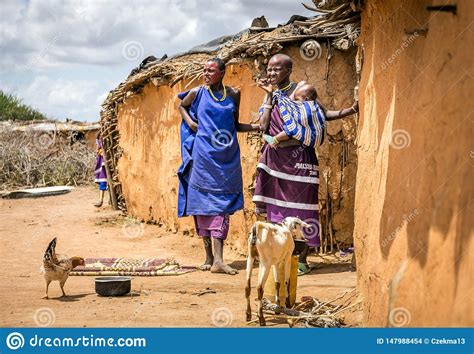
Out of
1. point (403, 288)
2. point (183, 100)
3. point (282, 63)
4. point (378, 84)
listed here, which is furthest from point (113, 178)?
point (403, 288)

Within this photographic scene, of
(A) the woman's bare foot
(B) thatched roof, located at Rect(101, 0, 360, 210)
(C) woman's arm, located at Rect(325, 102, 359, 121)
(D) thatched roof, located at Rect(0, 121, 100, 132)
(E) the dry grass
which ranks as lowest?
(A) the woman's bare foot

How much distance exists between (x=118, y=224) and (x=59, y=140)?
10686mm

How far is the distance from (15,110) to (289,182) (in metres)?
A: 33.2

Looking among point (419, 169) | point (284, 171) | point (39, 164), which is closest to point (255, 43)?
point (284, 171)

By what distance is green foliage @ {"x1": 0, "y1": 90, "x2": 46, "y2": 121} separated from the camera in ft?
122

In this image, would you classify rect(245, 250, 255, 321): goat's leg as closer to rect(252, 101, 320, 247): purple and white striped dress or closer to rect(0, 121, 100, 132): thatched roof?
rect(252, 101, 320, 247): purple and white striped dress

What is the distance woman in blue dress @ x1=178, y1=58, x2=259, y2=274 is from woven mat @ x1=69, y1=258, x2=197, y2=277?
0.32 m

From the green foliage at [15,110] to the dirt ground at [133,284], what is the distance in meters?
26.2

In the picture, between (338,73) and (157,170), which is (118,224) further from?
(338,73)

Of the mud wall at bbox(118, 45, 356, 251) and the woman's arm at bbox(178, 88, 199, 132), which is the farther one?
the mud wall at bbox(118, 45, 356, 251)

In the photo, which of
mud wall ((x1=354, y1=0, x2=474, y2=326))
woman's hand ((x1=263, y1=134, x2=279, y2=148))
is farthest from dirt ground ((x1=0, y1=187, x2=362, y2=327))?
woman's hand ((x1=263, y1=134, x2=279, y2=148))

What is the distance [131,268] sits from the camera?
7.49 m

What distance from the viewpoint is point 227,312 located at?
5340 mm

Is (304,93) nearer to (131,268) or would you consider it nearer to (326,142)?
(326,142)
